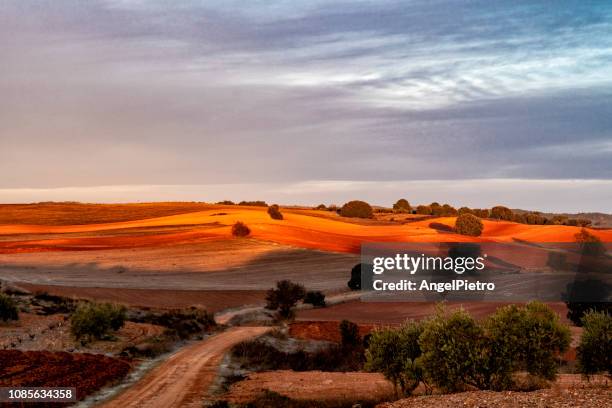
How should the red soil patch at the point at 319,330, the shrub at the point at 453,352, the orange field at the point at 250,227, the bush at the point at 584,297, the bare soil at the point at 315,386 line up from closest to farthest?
the shrub at the point at 453,352 → the bare soil at the point at 315,386 → the red soil patch at the point at 319,330 → the bush at the point at 584,297 → the orange field at the point at 250,227

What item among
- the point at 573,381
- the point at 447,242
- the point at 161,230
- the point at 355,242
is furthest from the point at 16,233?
the point at 573,381

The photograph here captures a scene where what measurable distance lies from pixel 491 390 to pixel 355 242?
8508cm

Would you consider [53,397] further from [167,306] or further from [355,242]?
[355,242]

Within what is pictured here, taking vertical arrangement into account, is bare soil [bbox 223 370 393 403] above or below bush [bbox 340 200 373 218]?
below

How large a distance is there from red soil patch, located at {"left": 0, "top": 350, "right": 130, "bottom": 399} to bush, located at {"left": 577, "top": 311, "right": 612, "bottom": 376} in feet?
56.6

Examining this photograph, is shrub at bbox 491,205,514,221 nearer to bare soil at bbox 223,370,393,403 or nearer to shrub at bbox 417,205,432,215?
shrub at bbox 417,205,432,215

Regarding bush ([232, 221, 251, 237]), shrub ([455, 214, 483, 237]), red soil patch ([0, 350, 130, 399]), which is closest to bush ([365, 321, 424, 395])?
red soil patch ([0, 350, 130, 399])

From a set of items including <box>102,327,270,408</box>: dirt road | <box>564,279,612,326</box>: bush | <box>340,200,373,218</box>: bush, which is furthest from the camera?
<box>340,200,373,218</box>: bush

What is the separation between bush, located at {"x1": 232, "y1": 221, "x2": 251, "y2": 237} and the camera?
334ft

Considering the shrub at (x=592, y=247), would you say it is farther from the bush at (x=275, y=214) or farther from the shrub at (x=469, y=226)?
the bush at (x=275, y=214)

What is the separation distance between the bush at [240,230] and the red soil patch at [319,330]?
52.9m

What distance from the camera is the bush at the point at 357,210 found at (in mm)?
146125

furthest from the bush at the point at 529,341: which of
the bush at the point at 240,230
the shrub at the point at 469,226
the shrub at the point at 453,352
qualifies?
the shrub at the point at 469,226

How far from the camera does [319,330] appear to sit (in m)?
47.5
